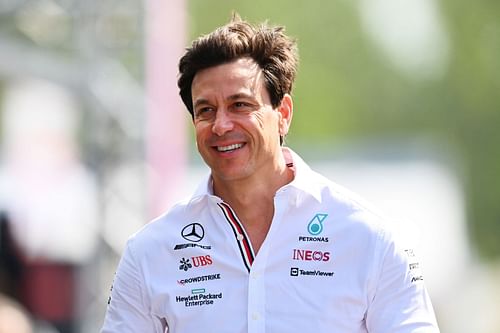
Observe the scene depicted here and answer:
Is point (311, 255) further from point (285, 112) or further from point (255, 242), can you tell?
point (285, 112)

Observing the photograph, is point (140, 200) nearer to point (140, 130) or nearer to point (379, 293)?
point (140, 130)

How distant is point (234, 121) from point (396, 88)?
34005mm

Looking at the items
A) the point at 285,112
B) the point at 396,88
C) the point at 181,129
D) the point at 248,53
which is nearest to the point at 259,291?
the point at 285,112

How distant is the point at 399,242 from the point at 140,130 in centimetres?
534

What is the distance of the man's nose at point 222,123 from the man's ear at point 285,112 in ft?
0.89

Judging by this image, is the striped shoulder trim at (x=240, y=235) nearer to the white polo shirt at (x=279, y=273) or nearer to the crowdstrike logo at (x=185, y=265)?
the white polo shirt at (x=279, y=273)

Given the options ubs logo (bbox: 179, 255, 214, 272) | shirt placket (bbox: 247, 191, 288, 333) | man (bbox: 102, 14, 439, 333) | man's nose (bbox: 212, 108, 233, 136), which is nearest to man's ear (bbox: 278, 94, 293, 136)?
man (bbox: 102, 14, 439, 333)

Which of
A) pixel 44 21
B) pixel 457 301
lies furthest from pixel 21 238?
pixel 457 301

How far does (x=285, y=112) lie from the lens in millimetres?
5109

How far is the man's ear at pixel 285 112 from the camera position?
5.08 metres

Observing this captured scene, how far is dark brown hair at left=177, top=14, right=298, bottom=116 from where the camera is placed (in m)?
4.97

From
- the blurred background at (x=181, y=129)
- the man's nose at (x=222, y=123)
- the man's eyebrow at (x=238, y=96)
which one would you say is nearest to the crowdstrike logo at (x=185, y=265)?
the man's nose at (x=222, y=123)

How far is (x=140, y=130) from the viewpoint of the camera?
10039mm

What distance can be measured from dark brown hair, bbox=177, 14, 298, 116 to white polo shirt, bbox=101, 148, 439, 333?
0.30 metres
